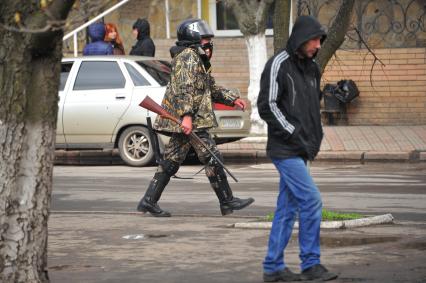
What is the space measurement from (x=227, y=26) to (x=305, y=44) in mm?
15544

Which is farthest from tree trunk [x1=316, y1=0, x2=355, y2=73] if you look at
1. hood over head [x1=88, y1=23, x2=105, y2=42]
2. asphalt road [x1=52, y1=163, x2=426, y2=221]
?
hood over head [x1=88, y1=23, x2=105, y2=42]

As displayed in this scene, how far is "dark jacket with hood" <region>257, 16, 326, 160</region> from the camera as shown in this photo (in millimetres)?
7652

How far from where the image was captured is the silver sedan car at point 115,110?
680 inches

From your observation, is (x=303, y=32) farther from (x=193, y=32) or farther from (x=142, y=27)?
(x=142, y=27)

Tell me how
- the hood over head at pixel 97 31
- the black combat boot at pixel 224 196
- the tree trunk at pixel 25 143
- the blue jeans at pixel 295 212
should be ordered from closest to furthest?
the tree trunk at pixel 25 143 → the blue jeans at pixel 295 212 → the black combat boot at pixel 224 196 → the hood over head at pixel 97 31

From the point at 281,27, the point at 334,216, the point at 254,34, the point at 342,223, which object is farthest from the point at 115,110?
the point at 342,223

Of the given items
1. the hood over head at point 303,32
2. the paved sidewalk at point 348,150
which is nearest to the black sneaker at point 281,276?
the hood over head at point 303,32

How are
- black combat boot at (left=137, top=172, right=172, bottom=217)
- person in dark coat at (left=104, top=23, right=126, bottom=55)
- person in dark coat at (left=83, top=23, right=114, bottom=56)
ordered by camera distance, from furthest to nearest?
person in dark coat at (left=104, top=23, right=126, bottom=55), person in dark coat at (left=83, top=23, right=114, bottom=56), black combat boot at (left=137, top=172, right=172, bottom=217)

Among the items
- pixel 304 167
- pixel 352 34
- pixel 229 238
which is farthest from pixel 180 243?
pixel 352 34

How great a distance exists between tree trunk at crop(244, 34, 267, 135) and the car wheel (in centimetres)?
310

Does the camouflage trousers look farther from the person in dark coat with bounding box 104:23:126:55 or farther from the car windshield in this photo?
the person in dark coat with bounding box 104:23:126:55

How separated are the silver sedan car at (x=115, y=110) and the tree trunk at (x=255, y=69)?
215cm

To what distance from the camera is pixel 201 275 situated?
8.09m

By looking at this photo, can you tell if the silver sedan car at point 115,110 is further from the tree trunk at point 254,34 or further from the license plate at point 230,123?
the tree trunk at point 254,34
